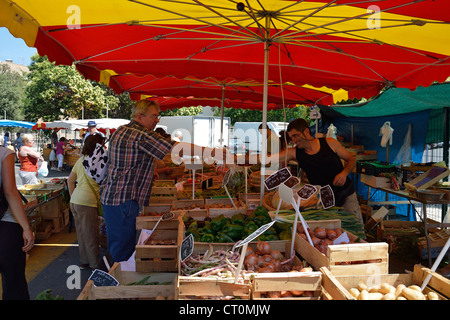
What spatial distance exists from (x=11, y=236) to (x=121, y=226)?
0.96 metres

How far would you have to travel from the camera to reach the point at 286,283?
198cm

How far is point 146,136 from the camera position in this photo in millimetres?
3188

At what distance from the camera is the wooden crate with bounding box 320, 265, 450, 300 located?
6.08 feet

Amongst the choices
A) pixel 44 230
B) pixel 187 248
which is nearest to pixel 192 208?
pixel 187 248

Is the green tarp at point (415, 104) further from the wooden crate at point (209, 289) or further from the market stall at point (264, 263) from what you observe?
the wooden crate at point (209, 289)

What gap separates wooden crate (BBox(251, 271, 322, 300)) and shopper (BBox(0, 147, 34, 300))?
1943mm

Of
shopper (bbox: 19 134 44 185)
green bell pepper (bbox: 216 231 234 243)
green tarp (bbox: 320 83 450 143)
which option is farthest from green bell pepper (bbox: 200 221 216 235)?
shopper (bbox: 19 134 44 185)

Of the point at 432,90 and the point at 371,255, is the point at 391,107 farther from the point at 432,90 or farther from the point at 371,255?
the point at 371,255

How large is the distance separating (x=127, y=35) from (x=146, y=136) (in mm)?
1686

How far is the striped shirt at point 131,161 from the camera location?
3.20 meters

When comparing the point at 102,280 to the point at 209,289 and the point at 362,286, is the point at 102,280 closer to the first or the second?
the point at 209,289

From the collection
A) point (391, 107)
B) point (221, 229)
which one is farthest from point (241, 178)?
point (391, 107)

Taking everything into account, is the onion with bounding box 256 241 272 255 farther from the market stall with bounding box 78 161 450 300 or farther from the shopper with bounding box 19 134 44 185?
the shopper with bounding box 19 134 44 185
